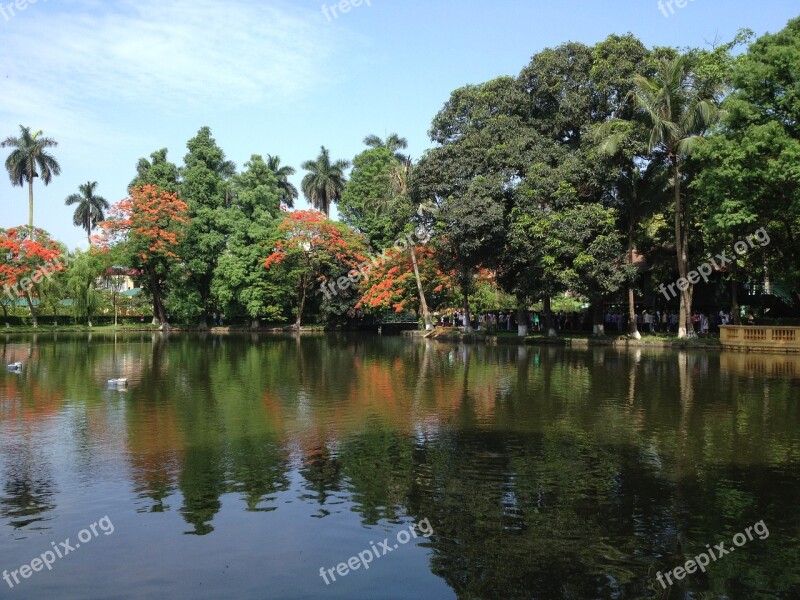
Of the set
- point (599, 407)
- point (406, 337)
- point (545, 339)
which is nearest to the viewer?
point (599, 407)

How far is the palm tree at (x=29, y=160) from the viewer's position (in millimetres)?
63656

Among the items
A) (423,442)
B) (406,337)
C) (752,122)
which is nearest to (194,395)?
(423,442)

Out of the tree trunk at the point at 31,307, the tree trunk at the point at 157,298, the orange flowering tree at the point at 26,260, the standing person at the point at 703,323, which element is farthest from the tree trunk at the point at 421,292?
the tree trunk at the point at 31,307

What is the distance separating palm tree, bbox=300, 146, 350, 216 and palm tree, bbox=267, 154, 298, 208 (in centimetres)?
244

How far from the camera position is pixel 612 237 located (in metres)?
32.9

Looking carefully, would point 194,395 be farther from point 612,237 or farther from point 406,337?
point 406,337

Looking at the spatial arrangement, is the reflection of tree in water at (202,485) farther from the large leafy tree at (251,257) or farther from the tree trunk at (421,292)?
the large leafy tree at (251,257)

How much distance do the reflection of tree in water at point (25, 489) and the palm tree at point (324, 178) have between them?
208 feet

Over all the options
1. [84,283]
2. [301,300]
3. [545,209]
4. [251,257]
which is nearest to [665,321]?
[545,209]

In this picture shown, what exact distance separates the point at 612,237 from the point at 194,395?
23361 millimetres

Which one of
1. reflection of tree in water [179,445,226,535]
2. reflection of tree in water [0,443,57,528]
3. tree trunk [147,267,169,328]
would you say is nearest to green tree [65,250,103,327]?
tree trunk [147,267,169,328]

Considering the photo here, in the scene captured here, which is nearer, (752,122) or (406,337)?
(752,122)

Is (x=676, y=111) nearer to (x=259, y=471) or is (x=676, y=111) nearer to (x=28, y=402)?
(x=28, y=402)

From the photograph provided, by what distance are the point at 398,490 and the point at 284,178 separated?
229ft
